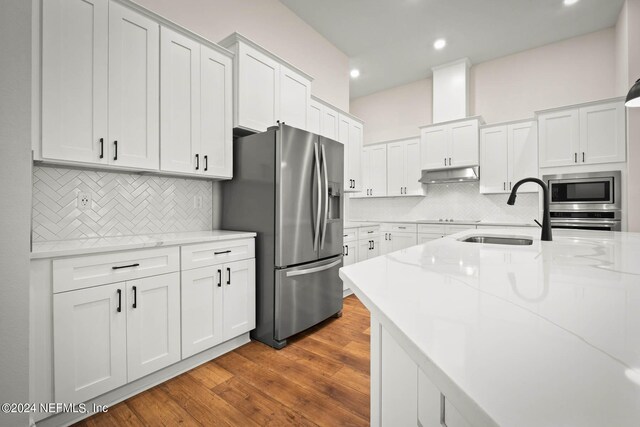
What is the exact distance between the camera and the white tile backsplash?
4392 mm

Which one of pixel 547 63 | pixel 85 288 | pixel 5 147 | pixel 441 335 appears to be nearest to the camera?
pixel 441 335

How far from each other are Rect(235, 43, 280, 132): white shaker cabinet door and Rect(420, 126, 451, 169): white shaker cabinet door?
295 cm

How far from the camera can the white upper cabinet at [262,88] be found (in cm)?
258

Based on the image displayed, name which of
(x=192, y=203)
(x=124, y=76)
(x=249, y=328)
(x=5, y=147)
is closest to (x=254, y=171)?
(x=192, y=203)

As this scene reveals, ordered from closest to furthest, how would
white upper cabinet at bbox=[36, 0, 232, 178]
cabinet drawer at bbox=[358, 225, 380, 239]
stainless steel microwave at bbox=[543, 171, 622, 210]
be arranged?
white upper cabinet at bbox=[36, 0, 232, 178] → stainless steel microwave at bbox=[543, 171, 622, 210] → cabinet drawer at bbox=[358, 225, 380, 239]

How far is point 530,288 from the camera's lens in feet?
2.12

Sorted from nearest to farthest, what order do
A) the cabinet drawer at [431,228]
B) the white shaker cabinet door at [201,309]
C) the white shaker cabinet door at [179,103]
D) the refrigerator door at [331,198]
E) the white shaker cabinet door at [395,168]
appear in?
the white shaker cabinet door at [201,309] → the white shaker cabinet door at [179,103] → the refrigerator door at [331,198] → the cabinet drawer at [431,228] → the white shaker cabinet door at [395,168]

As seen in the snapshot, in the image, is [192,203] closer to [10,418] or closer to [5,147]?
[5,147]

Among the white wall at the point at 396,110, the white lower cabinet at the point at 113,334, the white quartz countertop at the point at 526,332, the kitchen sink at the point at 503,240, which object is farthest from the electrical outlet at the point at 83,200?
the white wall at the point at 396,110

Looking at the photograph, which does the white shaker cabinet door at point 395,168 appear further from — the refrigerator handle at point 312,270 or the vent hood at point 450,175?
the refrigerator handle at point 312,270

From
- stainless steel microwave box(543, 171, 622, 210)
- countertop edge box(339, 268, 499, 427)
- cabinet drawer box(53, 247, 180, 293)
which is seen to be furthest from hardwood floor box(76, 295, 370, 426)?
stainless steel microwave box(543, 171, 622, 210)

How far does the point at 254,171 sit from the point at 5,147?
1.54 metres

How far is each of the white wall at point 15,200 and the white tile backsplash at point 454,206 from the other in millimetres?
4009

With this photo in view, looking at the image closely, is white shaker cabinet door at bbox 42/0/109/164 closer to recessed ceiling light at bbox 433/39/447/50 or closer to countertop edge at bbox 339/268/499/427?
countertop edge at bbox 339/268/499/427
